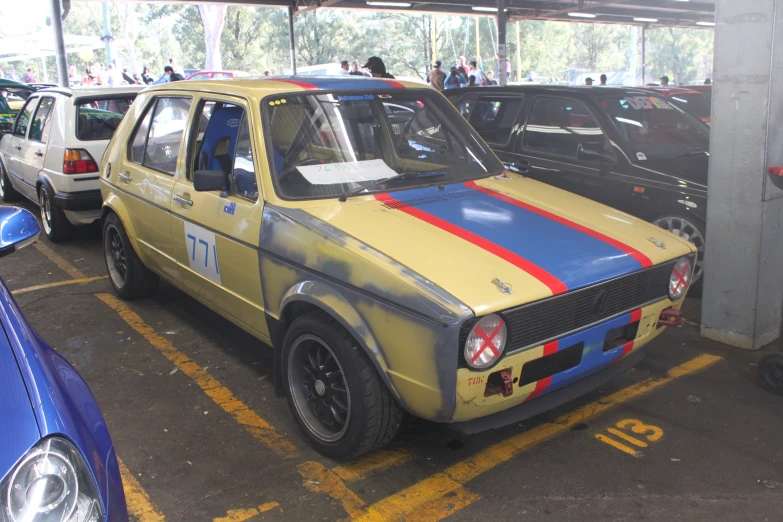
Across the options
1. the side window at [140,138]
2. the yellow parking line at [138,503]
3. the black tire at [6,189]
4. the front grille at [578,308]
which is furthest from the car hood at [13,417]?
the black tire at [6,189]

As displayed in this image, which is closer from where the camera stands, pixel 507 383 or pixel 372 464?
pixel 507 383

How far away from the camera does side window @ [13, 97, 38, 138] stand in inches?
317

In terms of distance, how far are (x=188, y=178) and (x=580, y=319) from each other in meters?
2.54

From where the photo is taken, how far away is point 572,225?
11.5 feet

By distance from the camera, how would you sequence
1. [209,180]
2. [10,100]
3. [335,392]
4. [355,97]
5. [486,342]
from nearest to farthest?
[486,342], [335,392], [209,180], [355,97], [10,100]

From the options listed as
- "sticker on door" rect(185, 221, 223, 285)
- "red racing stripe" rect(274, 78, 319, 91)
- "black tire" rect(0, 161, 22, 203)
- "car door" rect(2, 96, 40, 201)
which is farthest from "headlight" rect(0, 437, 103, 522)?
"black tire" rect(0, 161, 22, 203)

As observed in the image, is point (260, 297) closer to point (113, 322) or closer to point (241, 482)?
point (241, 482)

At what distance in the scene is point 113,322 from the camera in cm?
519

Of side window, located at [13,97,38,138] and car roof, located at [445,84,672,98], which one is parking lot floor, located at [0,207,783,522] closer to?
car roof, located at [445,84,672,98]

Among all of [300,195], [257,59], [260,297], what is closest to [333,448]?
[260,297]

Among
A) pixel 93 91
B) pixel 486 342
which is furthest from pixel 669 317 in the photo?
pixel 93 91

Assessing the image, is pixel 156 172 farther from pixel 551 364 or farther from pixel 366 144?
pixel 551 364

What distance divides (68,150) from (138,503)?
191 inches

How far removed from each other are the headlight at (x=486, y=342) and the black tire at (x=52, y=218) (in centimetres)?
579
